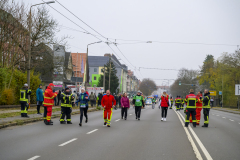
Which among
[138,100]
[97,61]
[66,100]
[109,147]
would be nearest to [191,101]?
[138,100]

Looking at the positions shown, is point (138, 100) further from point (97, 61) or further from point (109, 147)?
point (97, 61)

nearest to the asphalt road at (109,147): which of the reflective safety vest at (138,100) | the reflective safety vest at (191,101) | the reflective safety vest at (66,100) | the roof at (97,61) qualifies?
the reflective safety vest at (66,100)

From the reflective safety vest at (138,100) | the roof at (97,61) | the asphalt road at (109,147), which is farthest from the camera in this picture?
the roof at (97,61)

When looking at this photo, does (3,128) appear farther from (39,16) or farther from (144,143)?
(39,16)

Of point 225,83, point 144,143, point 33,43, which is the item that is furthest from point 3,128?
point 225,83

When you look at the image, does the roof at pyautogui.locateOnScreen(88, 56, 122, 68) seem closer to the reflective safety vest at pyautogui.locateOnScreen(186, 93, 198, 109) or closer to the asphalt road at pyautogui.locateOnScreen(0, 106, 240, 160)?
the reflective safety vest at pyautogui.locateOnScreen(186, 93, 198, 109)

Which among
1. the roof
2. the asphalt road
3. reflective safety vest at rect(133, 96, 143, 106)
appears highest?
the roof

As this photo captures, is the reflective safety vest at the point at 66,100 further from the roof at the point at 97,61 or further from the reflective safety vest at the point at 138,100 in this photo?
the roof at the point at 97,61

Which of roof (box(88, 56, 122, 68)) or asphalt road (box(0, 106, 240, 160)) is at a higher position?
roof (box(88, 56, 122, 68))

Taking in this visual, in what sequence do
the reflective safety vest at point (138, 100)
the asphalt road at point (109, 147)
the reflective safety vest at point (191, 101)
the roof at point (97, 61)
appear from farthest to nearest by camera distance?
the roof at point (97, 61), the reflective safety vest at point (138, 100), the reflective safety vest at point (191, 101), the asphalt road at point (109, 147)

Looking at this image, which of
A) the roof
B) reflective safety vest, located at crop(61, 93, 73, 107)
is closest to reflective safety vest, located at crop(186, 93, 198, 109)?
reflective safety vest, located at crop(61, 93, 73, 107)

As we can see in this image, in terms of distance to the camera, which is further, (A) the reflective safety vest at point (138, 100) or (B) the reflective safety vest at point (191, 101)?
(A) the reflective safety vest at point (138, 100)

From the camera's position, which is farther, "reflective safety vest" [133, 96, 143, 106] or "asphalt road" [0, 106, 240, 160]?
"reflective safety vest" [133, 96, 143, 106]

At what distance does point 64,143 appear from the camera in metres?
8.83
